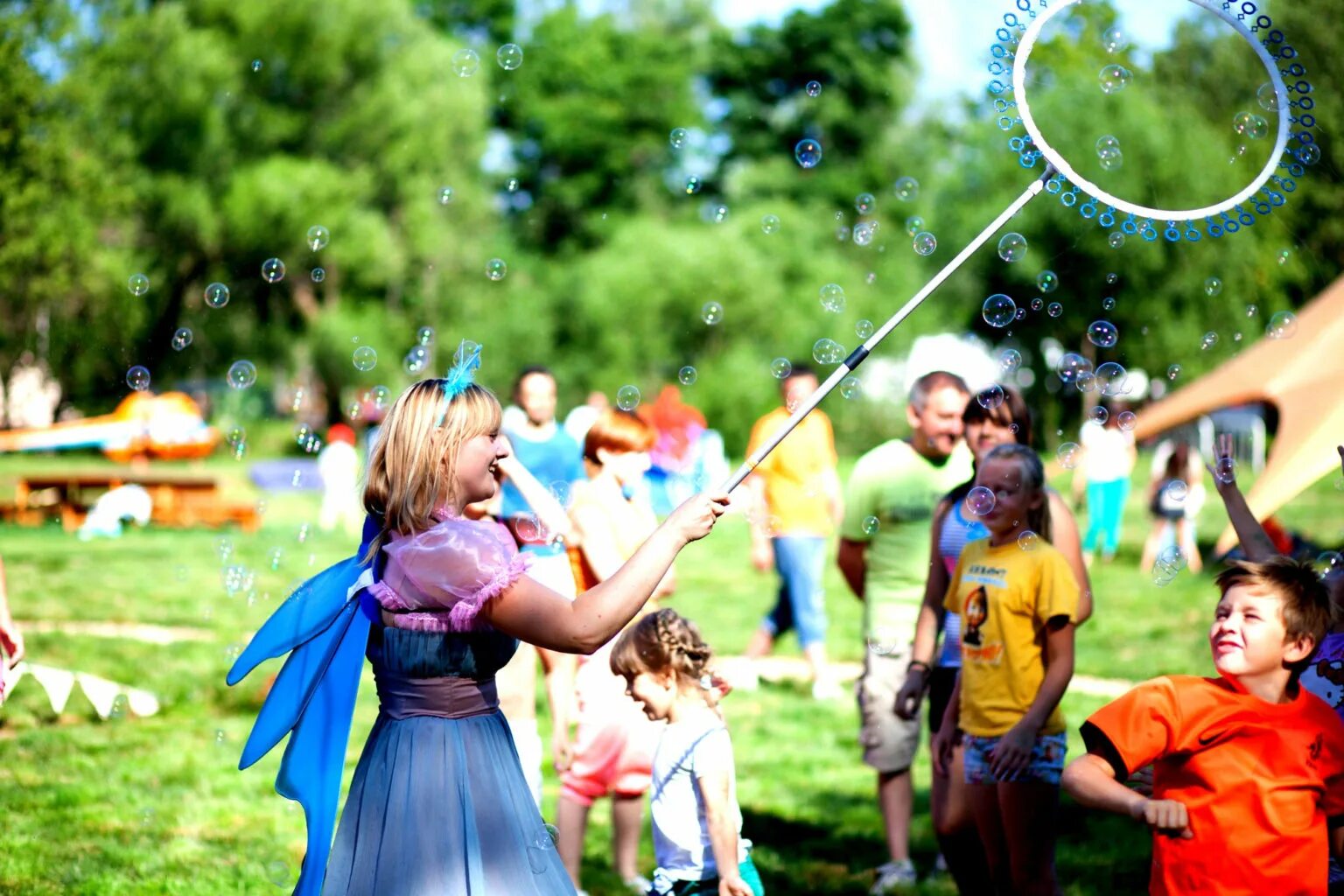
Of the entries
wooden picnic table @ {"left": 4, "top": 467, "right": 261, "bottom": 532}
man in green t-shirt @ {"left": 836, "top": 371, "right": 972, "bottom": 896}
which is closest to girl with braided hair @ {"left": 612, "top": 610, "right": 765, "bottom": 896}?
man in green t-shirt @ {"left": 836, "top": 371, "right": 972, "bottom": 896}

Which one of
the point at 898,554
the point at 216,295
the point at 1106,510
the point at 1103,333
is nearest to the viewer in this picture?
the point at 1103,333

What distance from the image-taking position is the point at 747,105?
148 ft

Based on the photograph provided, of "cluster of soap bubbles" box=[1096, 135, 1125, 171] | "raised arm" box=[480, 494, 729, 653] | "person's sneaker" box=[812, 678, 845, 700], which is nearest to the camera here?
"raised arm" box=[480, 494, 729, 653]

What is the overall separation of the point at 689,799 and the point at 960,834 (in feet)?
3.67

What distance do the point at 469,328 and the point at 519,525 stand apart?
29.3 m

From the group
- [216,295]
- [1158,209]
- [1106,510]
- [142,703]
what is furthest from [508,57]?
[1106,510]

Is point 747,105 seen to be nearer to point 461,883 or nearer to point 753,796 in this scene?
point 753,796

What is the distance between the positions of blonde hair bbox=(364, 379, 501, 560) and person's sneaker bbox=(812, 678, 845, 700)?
587cm

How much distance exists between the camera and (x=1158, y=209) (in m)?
3.58

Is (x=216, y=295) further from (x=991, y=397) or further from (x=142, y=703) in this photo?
(x=991, y=397)

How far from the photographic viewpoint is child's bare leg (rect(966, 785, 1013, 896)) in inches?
165

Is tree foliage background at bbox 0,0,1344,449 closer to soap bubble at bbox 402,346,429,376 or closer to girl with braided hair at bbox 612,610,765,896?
soap bubble at bbox 402,346,429,376

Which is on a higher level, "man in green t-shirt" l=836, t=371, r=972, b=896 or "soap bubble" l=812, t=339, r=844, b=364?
"soap bubble" l=812, t=339, r=844, b=364

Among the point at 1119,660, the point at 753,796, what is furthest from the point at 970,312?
the point at 753,796
